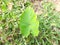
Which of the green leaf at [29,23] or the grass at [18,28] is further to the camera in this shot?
the grass at [18,28]

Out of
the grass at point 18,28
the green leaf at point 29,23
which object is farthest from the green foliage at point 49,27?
the green leaf at point 29,23

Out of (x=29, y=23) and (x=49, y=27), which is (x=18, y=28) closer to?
(x=29, y=23)

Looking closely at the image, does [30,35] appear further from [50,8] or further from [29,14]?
[50,8]

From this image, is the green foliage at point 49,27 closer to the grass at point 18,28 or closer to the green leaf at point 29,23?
the grass at point 18,28

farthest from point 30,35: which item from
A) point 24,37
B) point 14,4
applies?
point 14,4

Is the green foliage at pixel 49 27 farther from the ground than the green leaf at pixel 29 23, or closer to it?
closer to it

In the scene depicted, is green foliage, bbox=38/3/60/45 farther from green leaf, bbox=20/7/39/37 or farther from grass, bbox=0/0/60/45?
green leaf, bbox=20/7/39/37

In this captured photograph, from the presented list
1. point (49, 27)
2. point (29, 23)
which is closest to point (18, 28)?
point (29, 23)
